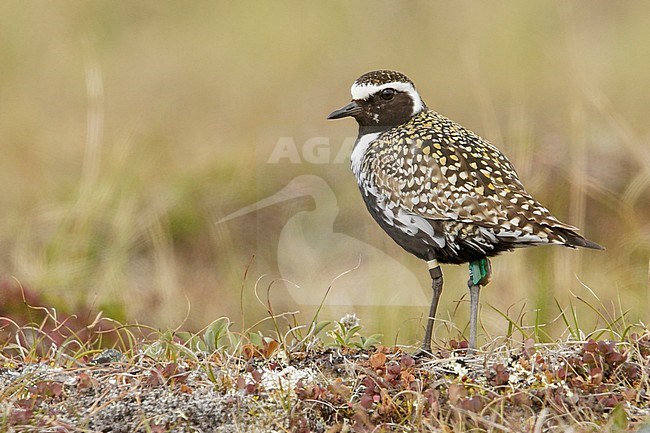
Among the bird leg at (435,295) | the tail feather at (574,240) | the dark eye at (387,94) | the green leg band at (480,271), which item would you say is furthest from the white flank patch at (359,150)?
the tail feather at (574,240)

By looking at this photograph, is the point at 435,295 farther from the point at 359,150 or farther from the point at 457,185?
the point at 359,150

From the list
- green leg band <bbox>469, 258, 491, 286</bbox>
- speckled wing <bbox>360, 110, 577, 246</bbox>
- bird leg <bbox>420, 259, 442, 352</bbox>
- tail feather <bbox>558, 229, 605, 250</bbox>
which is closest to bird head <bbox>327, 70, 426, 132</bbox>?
speckled wing <bbox>360, 110, 577, 246</bbox>

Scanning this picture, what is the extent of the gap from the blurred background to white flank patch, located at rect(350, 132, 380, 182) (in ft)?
2.94

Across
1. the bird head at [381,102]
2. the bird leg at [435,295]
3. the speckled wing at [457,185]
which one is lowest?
the bird leg at [435,295]

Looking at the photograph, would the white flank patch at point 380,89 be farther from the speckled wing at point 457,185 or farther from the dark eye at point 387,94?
the speckled wing at point 457,185

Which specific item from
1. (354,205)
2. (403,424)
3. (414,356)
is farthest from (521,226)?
(354,205)

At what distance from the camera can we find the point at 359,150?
17.8 ft

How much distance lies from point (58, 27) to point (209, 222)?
419 centimetres

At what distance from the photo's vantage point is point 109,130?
383 inches

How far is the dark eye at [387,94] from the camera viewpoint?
5473mm

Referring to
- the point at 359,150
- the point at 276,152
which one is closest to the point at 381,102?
the point at 359,150

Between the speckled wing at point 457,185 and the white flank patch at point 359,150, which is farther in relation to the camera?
the white flank patch at point 359,150

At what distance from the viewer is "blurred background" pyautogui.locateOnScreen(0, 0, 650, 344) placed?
743 centimetres

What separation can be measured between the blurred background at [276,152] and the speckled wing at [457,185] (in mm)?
854
